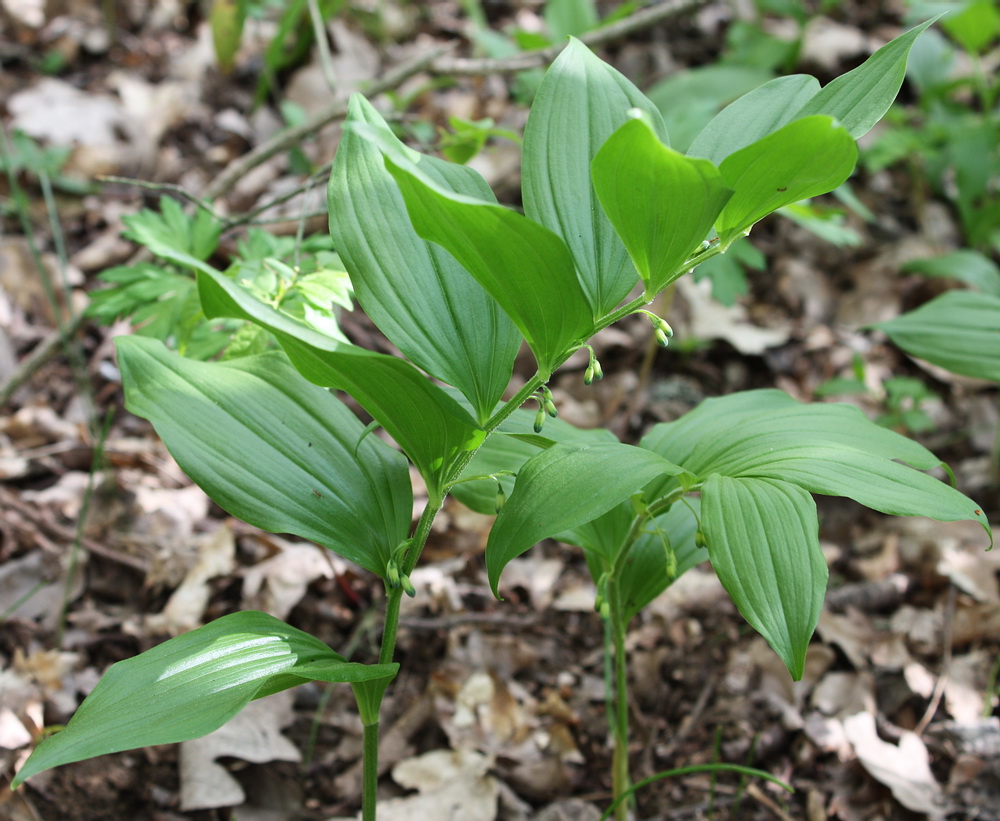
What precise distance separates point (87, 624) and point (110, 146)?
207cm

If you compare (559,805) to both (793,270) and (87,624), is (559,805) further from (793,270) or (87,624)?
(793,270)

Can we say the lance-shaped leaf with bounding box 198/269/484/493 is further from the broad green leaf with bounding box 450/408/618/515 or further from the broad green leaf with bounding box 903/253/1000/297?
the broad green leaf with bounding box 903/253/1000/297

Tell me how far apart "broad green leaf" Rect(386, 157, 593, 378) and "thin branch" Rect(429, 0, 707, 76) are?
1.68 metres

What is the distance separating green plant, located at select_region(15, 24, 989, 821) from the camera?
898 mm

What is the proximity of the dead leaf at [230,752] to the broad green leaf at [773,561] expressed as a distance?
3.86 ft

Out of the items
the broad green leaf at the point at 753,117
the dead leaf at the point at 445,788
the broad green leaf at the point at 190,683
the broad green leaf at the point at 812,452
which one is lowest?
the dead leaf at the point at 445,788

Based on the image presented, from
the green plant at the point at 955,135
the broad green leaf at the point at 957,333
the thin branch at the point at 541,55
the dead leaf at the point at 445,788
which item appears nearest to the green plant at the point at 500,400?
the dead leaf at the point at 445,788

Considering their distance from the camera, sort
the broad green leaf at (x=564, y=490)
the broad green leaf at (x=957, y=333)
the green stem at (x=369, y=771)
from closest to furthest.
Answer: the broad green leaf at (x=564, y=490) < the green stem at (x=369, y=771) < the broad green leaf at (x=957, y=333)

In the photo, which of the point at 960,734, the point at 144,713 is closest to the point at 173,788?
the point at 144,713

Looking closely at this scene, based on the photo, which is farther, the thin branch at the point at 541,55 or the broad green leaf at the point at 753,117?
the thin branch at the point at 541,55

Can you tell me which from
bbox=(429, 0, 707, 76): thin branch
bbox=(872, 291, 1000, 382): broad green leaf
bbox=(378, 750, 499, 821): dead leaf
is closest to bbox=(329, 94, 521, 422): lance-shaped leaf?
bbox=(378, 750, 499, 821): dead leaf

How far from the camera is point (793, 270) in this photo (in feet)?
10.5

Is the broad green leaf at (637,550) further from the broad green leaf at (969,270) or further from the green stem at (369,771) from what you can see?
the broad green leaf at (969,270)

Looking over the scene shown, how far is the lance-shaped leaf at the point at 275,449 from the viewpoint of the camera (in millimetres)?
1104
